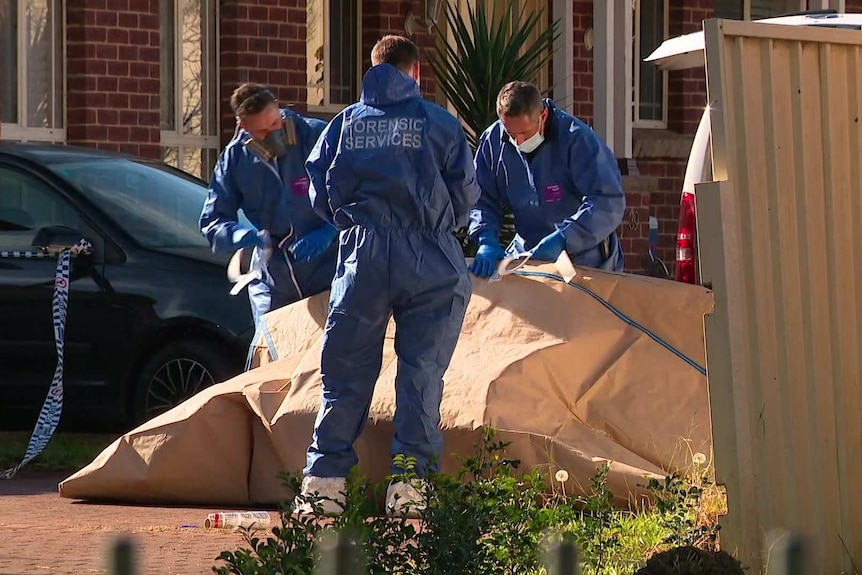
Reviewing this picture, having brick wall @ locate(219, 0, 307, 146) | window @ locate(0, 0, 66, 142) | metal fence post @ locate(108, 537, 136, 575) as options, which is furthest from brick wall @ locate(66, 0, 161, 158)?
metal fence post @ locate(108, 537, 136, 575)

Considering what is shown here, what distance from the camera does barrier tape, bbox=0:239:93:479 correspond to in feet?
30.6

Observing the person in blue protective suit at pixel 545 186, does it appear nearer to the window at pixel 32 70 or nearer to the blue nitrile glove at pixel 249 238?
the blue nitrile glove at pixel 249 238

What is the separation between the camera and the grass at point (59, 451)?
929 cm

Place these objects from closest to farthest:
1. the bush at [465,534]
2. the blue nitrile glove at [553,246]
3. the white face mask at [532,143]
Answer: the bush at [465,534] < the blue nitrile glove at [553,246] < the white face mask at [532,143]

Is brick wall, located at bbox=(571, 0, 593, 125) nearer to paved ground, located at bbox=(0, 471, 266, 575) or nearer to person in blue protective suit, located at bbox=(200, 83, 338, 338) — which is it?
person in blue protective suit, located at bbox=(200, 83, 338, 338)

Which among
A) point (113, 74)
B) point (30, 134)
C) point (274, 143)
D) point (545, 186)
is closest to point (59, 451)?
point (274, 143)

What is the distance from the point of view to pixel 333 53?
16.0 meters

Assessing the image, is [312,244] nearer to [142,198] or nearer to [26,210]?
[142,198]

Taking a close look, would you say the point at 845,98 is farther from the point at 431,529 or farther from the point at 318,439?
the point at 318,439

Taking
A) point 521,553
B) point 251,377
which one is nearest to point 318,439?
point 251,377

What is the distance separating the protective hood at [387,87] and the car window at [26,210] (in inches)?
115

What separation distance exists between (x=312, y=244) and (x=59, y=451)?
6.97ft

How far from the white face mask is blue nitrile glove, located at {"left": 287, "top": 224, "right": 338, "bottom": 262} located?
939 millimetres

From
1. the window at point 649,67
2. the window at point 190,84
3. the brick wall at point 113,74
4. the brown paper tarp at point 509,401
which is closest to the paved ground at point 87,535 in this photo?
the brown paper tarp at point 509,401
